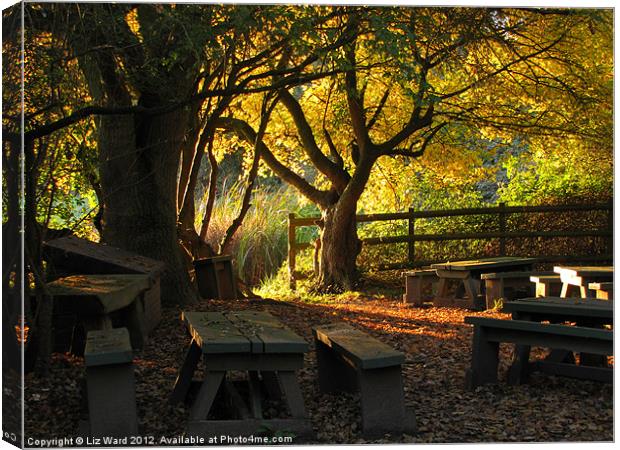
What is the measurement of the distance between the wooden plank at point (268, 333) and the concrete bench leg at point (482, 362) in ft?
4.36

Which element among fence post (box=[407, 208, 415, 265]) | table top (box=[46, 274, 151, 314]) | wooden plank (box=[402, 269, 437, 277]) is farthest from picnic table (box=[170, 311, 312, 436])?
fence post (box=[407, 208, 415, 265])

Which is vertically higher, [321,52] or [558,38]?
[558,38]

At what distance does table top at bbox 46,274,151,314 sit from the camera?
5.54 metres

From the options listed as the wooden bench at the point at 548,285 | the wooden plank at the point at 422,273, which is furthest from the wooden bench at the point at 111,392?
the wooden plank at the point at 422,273

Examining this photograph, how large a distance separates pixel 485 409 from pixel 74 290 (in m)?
2.65

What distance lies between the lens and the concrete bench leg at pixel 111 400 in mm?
4348

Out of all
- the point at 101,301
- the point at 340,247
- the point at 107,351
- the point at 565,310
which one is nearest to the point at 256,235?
the point at 340,247

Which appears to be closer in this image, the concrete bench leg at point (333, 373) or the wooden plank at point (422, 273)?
the concrete bench leg at point (333, 373)

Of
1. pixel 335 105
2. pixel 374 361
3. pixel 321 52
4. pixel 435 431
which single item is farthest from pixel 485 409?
pixel 335 105

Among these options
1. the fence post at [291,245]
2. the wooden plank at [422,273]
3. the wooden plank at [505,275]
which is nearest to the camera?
the wooden plank at [505,275]

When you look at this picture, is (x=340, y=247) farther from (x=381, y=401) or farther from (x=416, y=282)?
(x=381, y=401)

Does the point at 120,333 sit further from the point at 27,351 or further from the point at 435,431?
the point at 435,431

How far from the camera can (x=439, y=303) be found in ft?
32.9

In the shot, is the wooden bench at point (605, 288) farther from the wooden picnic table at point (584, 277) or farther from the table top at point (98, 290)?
the table top at point (98, 290)
